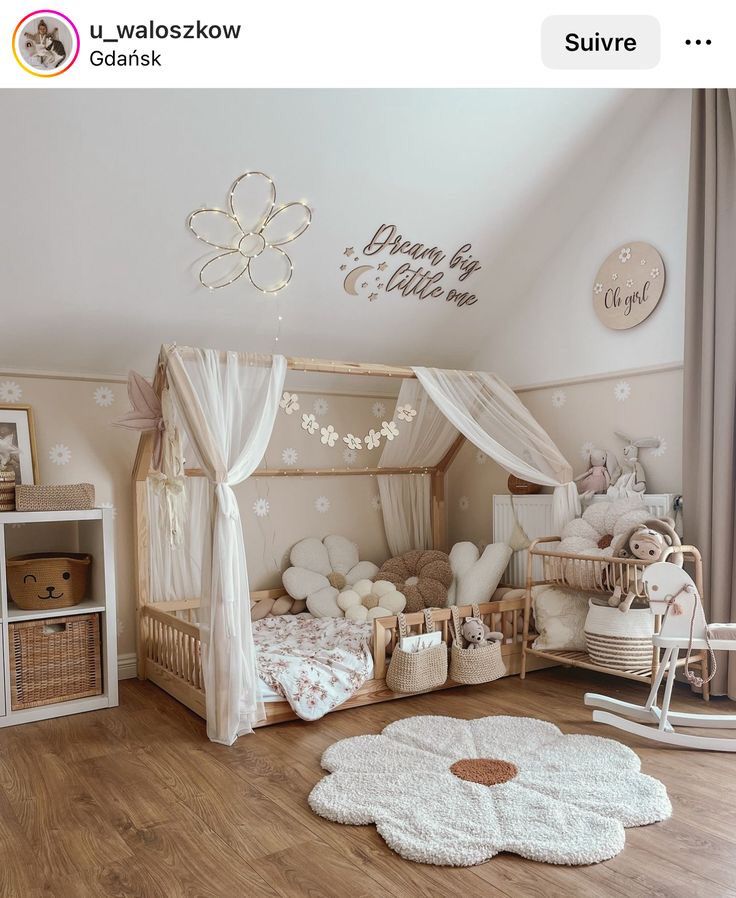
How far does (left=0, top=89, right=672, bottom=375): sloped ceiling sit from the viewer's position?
10.0 feet

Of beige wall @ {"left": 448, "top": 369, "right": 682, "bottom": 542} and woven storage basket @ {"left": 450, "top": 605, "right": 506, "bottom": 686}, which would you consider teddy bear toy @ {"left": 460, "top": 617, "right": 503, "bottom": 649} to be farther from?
beige wall @ {"left": 448, "top": 369, "right": 682, "bottom": 542}

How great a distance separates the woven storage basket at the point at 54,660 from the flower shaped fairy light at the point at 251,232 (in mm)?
1851

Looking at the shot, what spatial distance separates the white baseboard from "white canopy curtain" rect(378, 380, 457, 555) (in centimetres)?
181

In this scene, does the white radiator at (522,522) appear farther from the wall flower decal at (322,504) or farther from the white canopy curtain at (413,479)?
the wall flower decal at (322,504)

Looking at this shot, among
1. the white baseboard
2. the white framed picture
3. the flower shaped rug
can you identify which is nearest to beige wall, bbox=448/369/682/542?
the flower shaped rug

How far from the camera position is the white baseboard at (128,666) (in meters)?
4.22

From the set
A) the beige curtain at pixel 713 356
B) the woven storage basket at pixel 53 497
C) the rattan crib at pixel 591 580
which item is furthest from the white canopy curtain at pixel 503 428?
the woven storage basket at pixel 53 497

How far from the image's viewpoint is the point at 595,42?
2461mm

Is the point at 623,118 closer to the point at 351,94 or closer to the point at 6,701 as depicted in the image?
the point at 351,94

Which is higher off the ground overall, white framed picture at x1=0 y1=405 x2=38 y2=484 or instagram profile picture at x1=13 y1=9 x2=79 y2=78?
instagram profile picture at x1=13 y1=9 x2=79 y2=78

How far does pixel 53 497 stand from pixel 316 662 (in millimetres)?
1518

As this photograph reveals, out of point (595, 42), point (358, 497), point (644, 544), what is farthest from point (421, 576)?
point (595, 42)

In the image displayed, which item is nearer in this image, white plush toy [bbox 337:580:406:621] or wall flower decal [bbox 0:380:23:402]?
wall flower decal [bbox 0:380:23:402]

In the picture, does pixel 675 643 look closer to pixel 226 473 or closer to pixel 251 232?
pixel 226 473
